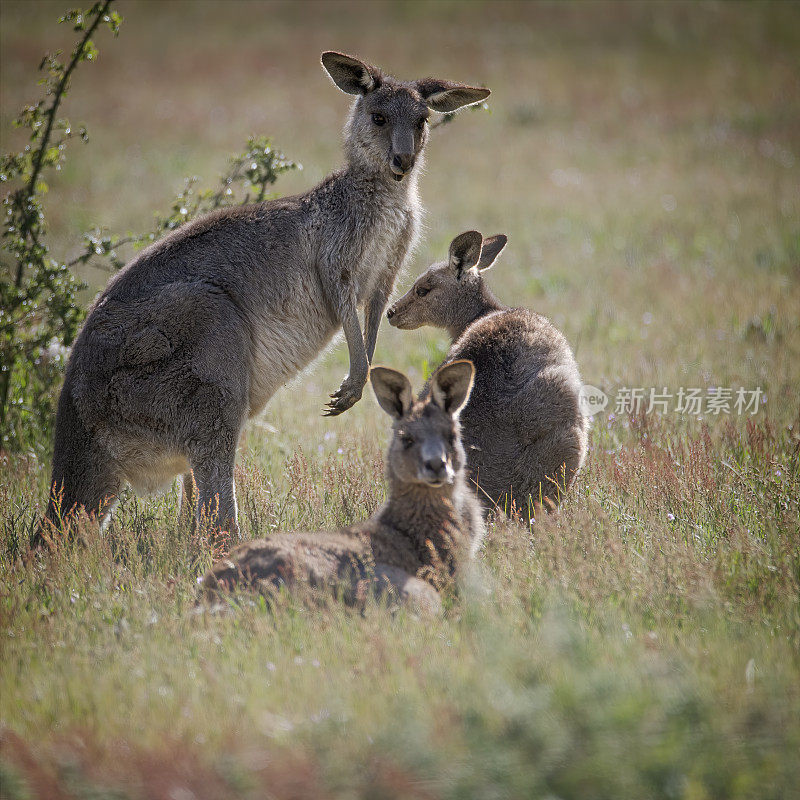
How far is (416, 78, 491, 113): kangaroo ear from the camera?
5863 millimetres

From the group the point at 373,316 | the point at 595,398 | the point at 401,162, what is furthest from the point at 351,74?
the point at 595,398

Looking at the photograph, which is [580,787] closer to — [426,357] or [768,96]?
[426,357]

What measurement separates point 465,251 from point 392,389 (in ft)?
7.40

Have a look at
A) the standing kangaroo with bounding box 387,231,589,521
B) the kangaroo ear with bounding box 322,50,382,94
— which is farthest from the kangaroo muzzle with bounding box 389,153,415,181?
the standing kangaroo with bounding box 387,231,589,521

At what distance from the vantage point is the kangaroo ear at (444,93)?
19.2ft

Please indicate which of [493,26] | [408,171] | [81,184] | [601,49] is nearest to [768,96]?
[601,49]

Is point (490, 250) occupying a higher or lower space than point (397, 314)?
higher

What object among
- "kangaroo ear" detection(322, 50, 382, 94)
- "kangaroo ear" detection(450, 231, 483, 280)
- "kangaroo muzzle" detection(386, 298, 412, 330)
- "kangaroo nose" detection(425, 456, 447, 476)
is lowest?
"kangaroo nose" detection(425, 456, 447, 476)

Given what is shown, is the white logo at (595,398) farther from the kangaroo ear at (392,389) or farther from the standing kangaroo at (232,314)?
the kangaroo ear at (392,389)

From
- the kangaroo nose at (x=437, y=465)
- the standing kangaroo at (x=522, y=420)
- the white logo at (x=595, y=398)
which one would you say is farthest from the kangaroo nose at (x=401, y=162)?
the white logo at (x=595, y=398)

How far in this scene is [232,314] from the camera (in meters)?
5.29

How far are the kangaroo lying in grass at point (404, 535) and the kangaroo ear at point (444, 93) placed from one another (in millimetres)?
2210

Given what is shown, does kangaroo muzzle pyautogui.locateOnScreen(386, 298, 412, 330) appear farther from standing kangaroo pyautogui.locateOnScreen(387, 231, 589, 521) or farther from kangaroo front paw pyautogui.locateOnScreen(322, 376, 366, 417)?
kangaroo front paw pyautogui.locateOnScreen(322, 376, 366, 417)

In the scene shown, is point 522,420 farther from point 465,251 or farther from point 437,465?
point 465,251
